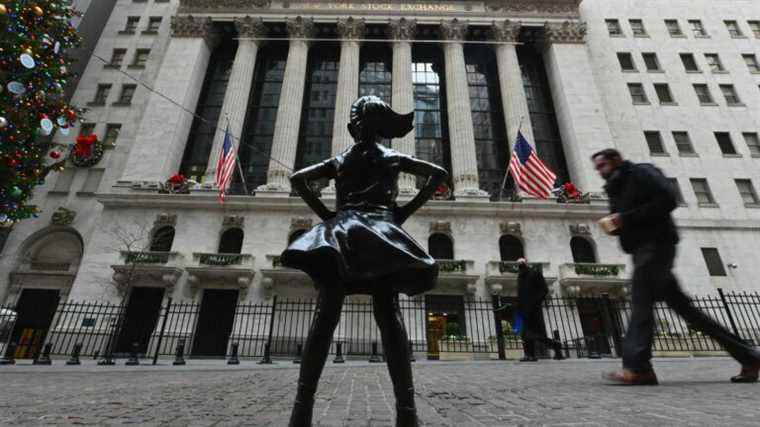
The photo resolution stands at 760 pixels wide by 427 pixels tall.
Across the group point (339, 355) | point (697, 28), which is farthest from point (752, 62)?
point (339, 355)

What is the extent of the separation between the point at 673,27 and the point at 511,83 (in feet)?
56.2

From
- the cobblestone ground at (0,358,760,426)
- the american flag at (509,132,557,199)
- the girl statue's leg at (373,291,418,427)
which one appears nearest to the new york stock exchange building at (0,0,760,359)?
the american flag at (509,132,557,199)

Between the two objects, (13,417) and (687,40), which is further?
(687,40)

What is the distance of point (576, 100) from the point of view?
2555cm

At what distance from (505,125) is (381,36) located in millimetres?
12971

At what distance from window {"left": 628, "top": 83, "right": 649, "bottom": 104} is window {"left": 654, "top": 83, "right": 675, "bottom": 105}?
41.3 inches

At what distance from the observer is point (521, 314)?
895 cm

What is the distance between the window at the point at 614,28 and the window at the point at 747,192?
47.4 feet

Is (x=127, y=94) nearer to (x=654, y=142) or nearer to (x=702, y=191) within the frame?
(x=654, y=142)

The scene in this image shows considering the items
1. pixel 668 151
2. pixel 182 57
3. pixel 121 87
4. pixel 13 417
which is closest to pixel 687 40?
pixel 668 151

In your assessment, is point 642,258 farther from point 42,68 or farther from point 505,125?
point 505,125

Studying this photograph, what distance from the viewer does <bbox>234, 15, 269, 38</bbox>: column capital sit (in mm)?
28047

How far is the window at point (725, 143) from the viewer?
2597 centimetres

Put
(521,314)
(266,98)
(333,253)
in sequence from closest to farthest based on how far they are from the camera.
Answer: (333,253) < (521,314) < (266,98)
